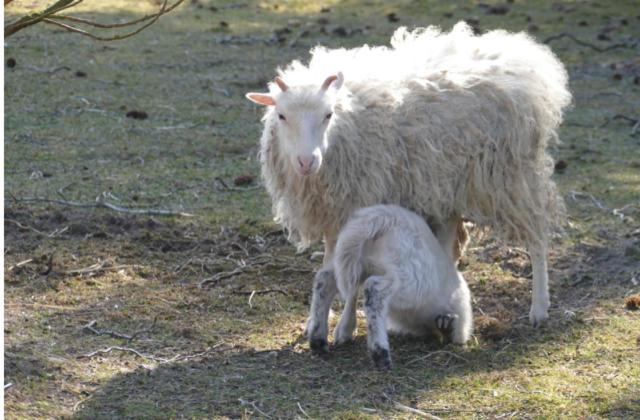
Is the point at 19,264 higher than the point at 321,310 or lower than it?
lower

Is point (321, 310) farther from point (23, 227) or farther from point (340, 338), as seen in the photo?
point (23, 227)

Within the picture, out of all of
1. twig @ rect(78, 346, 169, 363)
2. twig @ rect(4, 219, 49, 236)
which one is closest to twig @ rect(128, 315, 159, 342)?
twig @ rect(78, 346, 169, 363)

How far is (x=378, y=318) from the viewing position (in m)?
5.32

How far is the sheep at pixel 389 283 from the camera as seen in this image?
5.38 metres

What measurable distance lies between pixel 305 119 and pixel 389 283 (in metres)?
0.96

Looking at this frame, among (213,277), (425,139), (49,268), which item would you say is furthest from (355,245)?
(49,268)

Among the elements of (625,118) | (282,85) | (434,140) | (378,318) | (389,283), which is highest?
(282,85)

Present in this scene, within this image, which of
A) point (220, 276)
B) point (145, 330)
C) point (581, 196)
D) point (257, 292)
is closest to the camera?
point (145, 330)

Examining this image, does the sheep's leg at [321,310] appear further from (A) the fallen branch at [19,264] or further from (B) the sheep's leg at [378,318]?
(A) the fallen branch at [19,264]

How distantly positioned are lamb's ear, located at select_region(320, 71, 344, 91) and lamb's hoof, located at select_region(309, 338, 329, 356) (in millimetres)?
1317

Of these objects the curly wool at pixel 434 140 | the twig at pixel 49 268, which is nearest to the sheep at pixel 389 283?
the curly wool at pixel 434 140

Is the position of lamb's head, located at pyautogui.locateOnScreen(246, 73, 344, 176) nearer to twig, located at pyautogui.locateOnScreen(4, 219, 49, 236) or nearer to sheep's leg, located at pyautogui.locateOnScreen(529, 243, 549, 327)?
sheep's leg, located at pyautogui.locateOnScreen(529, 243, 549, 327)

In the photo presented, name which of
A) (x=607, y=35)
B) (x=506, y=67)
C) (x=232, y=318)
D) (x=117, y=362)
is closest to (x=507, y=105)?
(x=506, y=67)

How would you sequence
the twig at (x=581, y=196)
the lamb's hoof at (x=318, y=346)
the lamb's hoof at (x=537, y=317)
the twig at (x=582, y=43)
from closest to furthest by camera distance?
the lamb's hoof at (x=318, y=346)
the lamb's hoof at (x=537, y=317)
the twig at (x=581, y=196)
the twig at (x=582, y=43)
